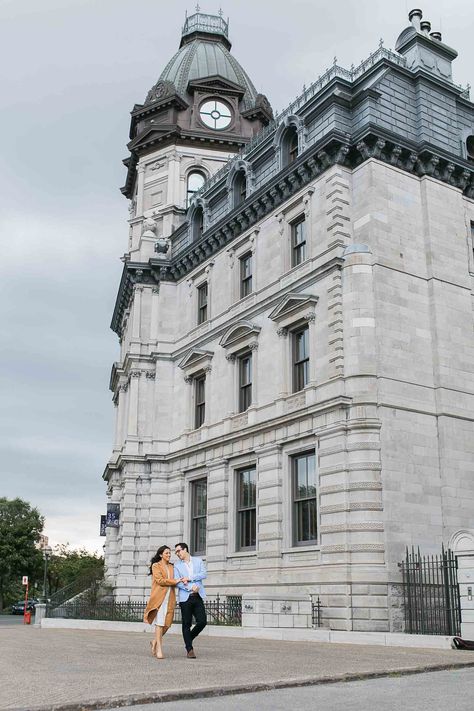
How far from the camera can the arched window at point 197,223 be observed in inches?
1436

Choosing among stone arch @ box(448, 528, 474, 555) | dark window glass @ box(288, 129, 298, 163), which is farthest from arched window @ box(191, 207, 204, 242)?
stone arch @ box(448, 528, 474, 555)

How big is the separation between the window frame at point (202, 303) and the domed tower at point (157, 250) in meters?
1.08

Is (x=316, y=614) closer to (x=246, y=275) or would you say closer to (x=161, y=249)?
(x=246, y=275)

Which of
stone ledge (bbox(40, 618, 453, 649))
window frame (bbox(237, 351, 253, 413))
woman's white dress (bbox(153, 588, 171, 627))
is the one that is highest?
window frame (bbox(237, 351, 253, 413))

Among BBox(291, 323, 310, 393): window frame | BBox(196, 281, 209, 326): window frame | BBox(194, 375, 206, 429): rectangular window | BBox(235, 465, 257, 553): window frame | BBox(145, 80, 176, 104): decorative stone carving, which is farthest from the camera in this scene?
BBox(145, 80, 176, 104): decorative stone carving

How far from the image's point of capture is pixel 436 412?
Answer: 24812mm

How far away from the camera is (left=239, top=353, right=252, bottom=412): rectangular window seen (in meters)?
30.1

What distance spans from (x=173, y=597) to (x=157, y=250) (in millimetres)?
26625

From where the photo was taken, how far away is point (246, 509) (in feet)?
93.9

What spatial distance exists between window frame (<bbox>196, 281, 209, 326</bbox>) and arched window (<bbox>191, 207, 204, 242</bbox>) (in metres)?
2.55

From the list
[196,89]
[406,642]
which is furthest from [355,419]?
[196,89]

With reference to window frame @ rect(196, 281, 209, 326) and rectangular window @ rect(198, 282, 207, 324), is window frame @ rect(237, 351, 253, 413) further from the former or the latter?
rectangular window @ rect(198, 282, 207, 324)

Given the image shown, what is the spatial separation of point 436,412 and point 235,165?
14691 millimetres

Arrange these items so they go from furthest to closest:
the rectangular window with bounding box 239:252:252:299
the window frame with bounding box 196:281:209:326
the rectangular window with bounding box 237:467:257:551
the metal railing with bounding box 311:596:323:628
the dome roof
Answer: the dome roof, the window frame with bounding box 196:281:209:326, the rectangular window with bounding box 239:252:252:299, the rectangular window with bounding box 237:467:257:551, the metal railing with bounding box 311:596:323:628
